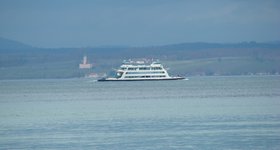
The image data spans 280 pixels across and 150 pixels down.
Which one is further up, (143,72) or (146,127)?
(143,72)

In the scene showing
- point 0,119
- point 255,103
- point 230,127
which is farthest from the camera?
point 255,103

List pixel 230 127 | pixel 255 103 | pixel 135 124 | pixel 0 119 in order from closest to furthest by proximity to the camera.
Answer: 1. pixel 230 127
2. pixel 135 124
3. pixel 0 119
4. pixel 255 103

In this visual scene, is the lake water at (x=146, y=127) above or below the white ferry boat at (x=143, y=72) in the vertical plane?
below

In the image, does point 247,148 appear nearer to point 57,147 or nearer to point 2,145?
point 57,147

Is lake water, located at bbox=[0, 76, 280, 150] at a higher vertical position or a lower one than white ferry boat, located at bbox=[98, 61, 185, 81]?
lower

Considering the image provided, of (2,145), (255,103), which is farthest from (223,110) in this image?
(2,145)

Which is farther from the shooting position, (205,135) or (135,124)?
(135,124)

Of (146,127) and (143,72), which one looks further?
(143,72)

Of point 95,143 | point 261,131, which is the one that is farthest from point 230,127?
point 95,143

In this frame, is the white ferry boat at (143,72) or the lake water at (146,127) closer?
the lake water at (146,127)

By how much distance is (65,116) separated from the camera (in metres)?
54.3

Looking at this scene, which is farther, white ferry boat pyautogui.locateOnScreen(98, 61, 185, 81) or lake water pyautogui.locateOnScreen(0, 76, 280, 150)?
white ferry boat pyautogui.locateOnScreen(98, 61, 185, 81)

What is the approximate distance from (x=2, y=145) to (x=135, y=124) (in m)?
10.1

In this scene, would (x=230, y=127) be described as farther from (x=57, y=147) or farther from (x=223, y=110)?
(x=223, y=110)
